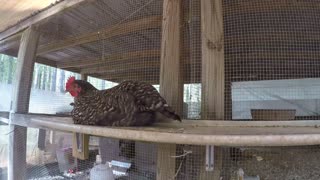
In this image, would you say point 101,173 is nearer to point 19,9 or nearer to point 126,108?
point 126,108

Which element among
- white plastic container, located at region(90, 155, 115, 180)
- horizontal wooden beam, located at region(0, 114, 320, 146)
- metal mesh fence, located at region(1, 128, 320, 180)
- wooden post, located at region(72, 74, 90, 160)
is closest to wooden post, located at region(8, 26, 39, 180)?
metal mesh fence, located at region(1, 128, 320, 180)

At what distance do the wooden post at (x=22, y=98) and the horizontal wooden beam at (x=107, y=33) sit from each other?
19cm

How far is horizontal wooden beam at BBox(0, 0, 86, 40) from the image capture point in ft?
4.87

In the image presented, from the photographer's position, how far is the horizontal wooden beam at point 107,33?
1.34 meters

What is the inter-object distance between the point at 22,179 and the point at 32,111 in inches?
18.7

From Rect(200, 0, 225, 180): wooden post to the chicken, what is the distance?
0.50 ft

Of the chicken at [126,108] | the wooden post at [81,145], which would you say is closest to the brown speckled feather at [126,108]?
the chicken at [126,108]

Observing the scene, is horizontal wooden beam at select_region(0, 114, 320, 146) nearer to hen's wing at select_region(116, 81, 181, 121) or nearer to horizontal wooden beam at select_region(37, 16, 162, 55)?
hen's wing at select_region(116, 81, 181, 121)

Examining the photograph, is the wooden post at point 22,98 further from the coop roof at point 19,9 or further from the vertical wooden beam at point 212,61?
→ the vertical wooden beam at point 212,61

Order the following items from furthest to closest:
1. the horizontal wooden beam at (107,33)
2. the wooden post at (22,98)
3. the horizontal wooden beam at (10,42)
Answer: the horizontal wooden beam at (10,42) < the wooden post at (22,98) < the horizontal wooden beam at (107,33)

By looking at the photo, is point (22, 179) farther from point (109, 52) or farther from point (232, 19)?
point (232, 19)

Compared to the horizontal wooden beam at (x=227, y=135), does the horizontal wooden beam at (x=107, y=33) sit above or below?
above

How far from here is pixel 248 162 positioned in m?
1.17

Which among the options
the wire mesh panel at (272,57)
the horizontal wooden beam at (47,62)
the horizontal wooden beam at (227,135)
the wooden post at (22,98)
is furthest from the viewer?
the horizontal wooden beam at (47,62)
